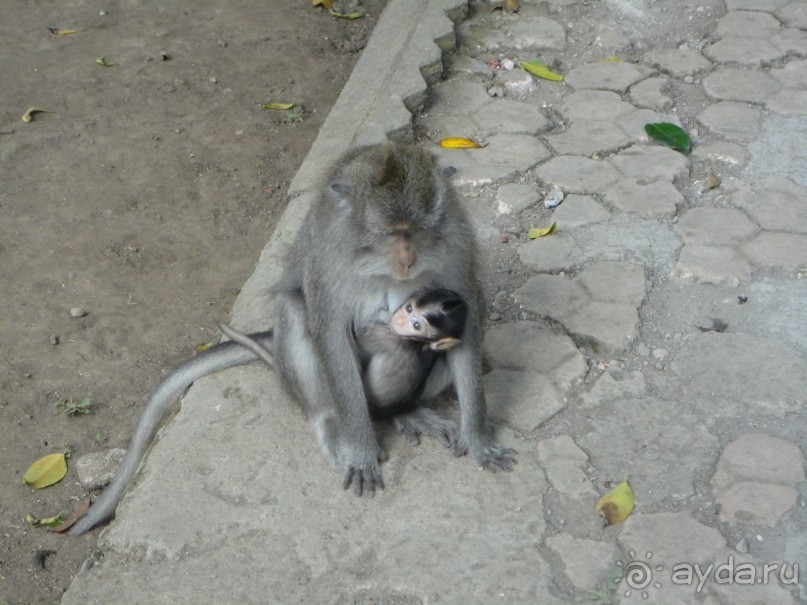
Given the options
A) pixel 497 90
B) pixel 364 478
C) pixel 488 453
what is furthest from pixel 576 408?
pixel 497 90

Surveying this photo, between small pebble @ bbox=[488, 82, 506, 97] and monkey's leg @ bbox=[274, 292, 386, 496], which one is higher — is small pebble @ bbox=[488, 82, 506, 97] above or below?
below

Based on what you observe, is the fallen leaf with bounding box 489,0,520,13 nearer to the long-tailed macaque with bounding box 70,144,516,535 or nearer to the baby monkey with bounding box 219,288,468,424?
the long-tailed macaque with bounding box 70,144,516,535

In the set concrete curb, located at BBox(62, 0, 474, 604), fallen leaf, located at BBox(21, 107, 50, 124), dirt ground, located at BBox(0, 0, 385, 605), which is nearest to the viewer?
concrete curb, located at BBox(62, 0, 474, 604)

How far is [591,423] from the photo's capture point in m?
3.72

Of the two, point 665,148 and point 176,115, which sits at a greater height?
point 665,148

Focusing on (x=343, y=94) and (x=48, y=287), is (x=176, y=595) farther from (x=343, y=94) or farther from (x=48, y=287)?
(x=343, y=94)

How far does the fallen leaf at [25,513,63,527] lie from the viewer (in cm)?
398

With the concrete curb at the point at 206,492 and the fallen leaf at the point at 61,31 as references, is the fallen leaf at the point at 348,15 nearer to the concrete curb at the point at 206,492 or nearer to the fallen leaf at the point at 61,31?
the fallen leaf at the point at 61,31

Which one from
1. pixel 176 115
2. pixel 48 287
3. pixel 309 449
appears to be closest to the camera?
pixel 309 449

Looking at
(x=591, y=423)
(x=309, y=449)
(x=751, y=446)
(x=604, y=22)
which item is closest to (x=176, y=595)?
(x=309, y=449)

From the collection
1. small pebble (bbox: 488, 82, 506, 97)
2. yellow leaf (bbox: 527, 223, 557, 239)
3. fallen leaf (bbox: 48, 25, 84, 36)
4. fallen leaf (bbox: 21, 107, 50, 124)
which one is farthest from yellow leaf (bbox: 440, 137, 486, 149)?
fallen leaf (bbox: 48, 25, 84, 36)

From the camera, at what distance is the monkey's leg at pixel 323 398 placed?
11.5 ft

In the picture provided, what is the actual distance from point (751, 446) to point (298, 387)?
1.54m

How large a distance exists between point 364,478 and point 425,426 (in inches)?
13.5
